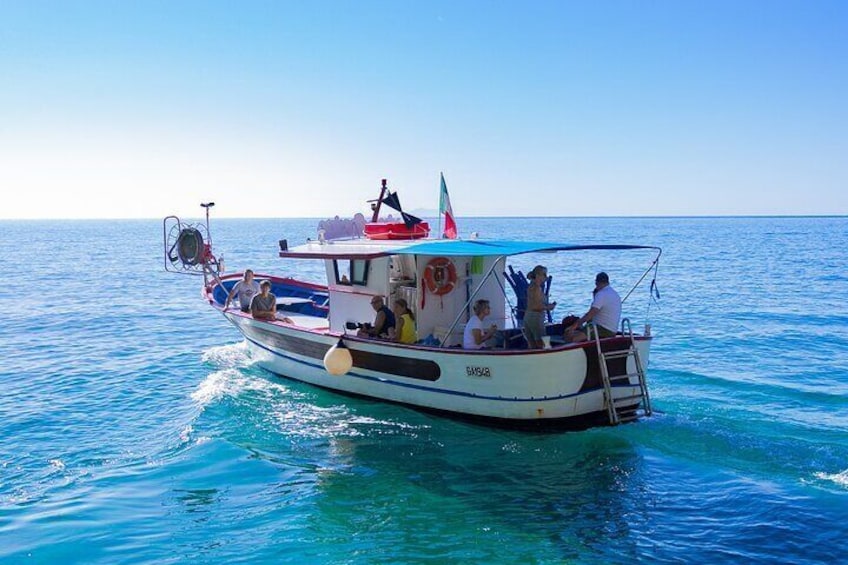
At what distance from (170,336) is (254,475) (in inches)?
545

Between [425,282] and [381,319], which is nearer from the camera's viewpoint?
[381,319]

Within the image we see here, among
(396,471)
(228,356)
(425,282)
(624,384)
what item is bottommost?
(396,471)

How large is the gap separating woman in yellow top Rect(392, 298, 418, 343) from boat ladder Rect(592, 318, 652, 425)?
329 centimetres

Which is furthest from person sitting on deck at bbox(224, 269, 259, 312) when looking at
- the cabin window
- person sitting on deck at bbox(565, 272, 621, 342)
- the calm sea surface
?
person sitting on deck at bbox(565, 272, 621, 342)

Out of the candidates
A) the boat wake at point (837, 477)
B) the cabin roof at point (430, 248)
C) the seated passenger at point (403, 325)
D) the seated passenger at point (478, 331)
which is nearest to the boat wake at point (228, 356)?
the cabin roof at point (430, 248)

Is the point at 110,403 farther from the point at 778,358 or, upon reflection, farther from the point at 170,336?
the point at 778,358

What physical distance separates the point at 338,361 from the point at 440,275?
243 centimetres

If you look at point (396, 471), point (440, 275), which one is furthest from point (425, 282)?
point (396, 471)

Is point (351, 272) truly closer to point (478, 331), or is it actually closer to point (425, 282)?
point (425, 282)

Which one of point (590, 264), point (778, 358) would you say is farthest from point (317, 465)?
point (590, 264)

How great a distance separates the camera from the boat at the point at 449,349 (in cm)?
1116

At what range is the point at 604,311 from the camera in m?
11.5

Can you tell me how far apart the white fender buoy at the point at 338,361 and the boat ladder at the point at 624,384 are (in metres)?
4.29

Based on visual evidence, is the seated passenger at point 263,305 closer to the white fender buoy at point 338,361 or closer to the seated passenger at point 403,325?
the white fender buoy at point 338,361
